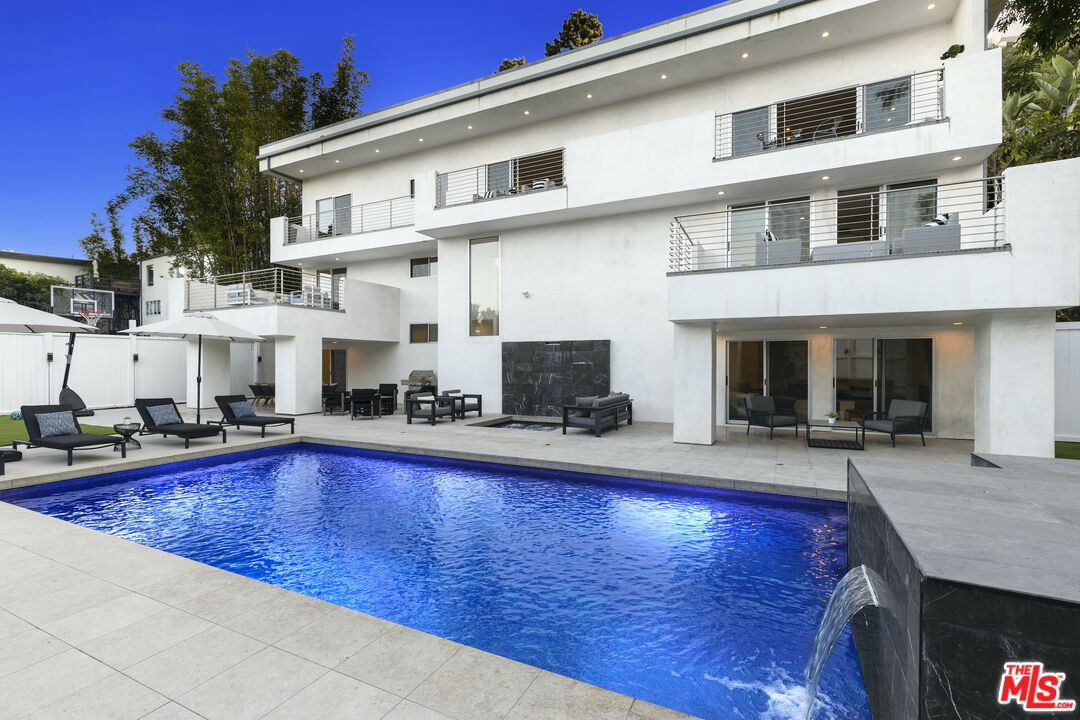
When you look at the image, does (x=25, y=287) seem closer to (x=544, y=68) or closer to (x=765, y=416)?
(x=544, y=68)

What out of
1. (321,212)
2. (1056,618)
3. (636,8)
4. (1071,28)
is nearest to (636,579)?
(1056,618)

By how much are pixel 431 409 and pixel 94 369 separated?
1149 centimetres

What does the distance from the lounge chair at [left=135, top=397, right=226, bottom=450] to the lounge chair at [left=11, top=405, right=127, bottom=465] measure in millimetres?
920

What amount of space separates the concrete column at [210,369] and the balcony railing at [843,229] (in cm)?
1455

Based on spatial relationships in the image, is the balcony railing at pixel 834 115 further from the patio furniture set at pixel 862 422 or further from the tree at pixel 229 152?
the tree at pixel 229 152

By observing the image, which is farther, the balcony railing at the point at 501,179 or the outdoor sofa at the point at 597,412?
the balcony railing at the point at 501,179

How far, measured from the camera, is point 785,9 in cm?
1125

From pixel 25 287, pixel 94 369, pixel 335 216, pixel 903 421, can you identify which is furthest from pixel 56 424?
pixel 25 287

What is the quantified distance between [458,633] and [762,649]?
211 centimetres

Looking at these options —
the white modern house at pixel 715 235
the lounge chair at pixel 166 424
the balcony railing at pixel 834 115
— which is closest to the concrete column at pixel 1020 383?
the white modern house at pixel 715 235

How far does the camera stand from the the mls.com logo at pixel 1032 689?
1.58 meters

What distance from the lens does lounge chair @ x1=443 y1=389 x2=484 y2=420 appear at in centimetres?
1404

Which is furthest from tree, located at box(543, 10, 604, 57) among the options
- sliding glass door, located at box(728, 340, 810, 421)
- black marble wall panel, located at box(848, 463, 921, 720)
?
black marble wall panel, located at box(848, 463, 921, 720)

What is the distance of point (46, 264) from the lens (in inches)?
1882
